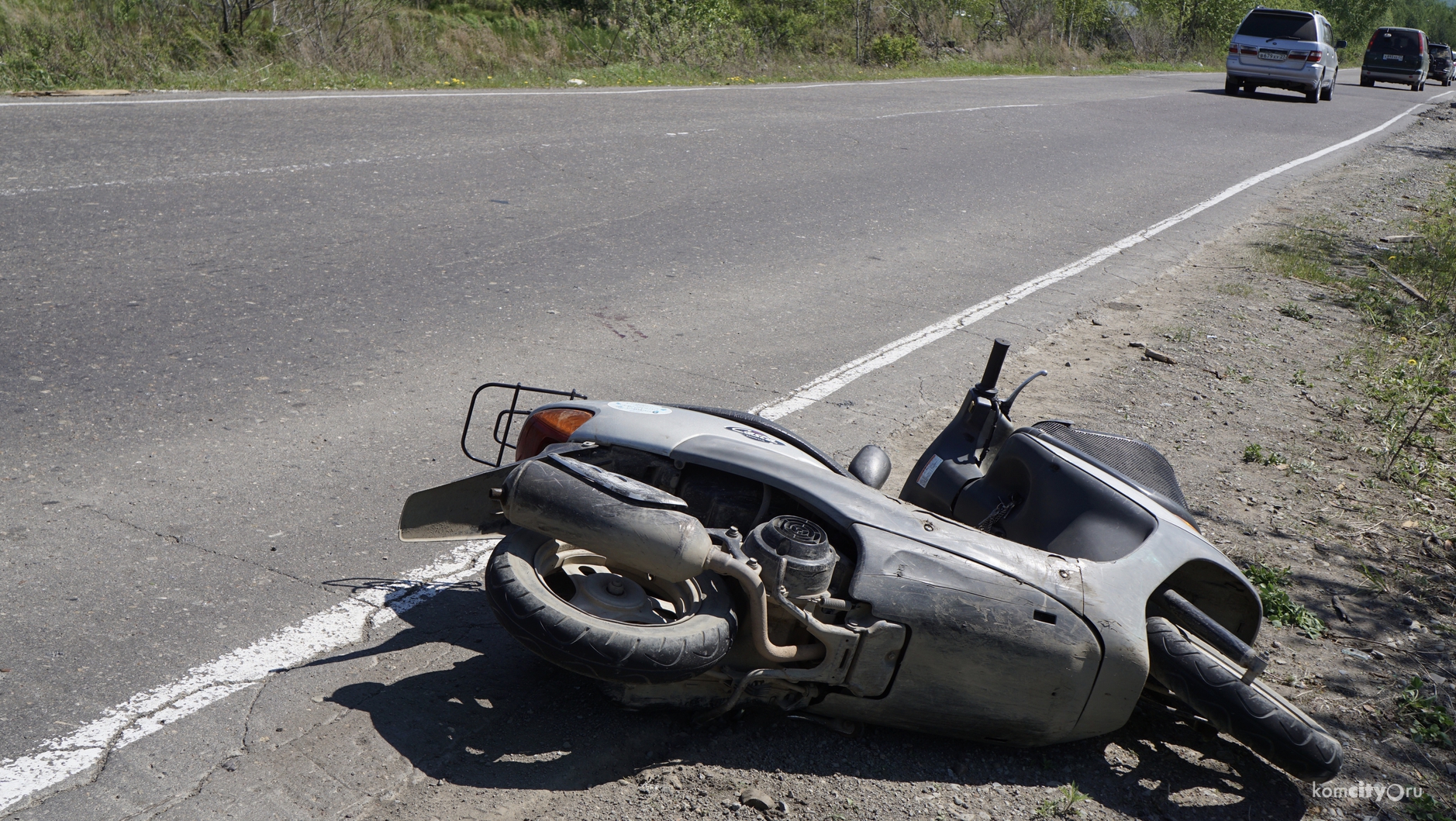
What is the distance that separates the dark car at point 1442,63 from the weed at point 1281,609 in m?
46.8

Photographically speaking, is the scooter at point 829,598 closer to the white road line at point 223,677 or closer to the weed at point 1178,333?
the white road line at point 223,677

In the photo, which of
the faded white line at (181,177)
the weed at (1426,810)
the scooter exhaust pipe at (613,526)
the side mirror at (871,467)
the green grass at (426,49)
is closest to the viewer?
the scooter exhaust pipe at (613,526)

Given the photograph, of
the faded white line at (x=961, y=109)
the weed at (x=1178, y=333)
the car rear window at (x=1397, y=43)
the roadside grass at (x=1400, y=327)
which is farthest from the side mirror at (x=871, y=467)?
the car rear window at (x=1397, y=43)

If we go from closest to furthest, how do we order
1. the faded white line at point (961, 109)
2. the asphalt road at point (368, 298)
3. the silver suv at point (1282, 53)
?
the asphalt road at point (368, 298) < the faded white line at point (961, 109) < the silver suv at point (1282, 53)

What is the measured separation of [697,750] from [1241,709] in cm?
139

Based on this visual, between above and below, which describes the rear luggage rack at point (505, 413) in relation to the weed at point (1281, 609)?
above

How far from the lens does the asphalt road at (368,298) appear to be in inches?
139

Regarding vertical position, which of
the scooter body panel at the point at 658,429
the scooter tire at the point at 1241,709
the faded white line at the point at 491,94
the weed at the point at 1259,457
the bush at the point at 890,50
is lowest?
the weed at the point at 1259,457

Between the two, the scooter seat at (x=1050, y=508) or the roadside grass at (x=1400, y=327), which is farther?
the roadside grass at (x=1400, y=327)

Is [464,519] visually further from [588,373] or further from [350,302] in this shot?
[350,302]

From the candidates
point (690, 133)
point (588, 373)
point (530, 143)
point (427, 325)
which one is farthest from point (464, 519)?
point (690, 133)

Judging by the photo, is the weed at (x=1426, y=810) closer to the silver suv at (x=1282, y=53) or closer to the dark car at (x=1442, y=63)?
the silver suv at (x=1282, y=53)

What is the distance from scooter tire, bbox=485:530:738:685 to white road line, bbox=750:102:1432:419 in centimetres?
253

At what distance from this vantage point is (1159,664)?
2.99m
